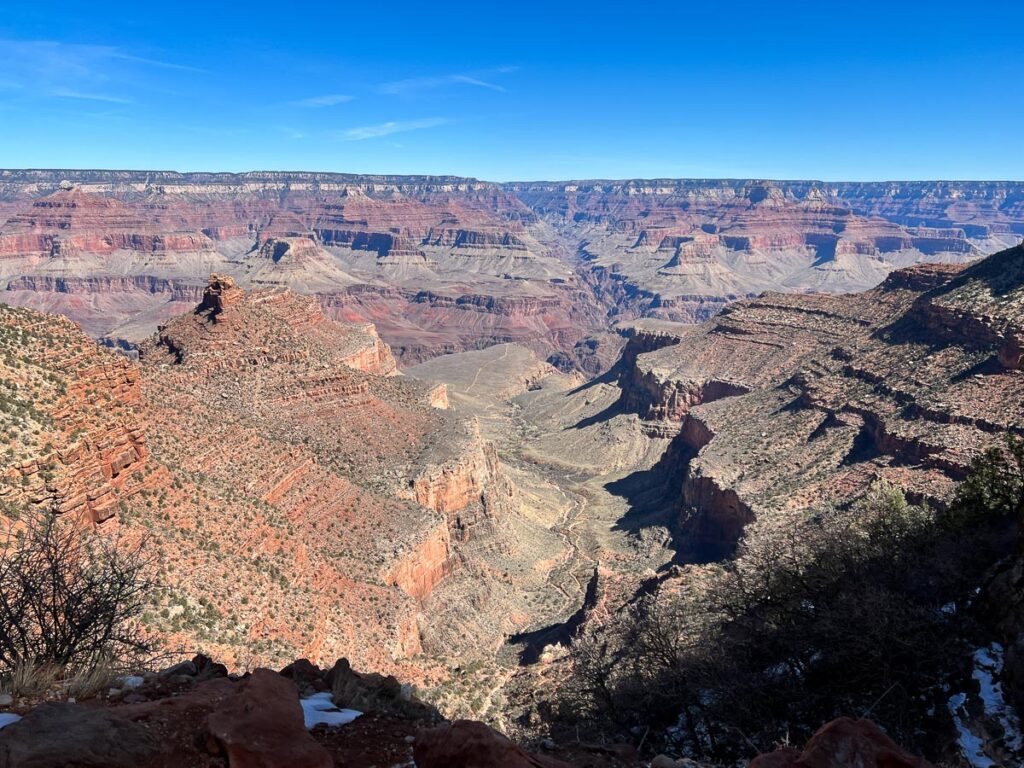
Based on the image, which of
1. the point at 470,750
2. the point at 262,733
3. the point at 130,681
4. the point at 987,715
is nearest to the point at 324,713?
the point at 130,681

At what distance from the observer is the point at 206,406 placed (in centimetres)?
4328

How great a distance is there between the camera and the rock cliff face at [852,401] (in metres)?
50.2

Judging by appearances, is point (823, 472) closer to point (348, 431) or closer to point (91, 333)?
point (348, 431)

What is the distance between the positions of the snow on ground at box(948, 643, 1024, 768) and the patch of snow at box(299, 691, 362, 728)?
431 inches

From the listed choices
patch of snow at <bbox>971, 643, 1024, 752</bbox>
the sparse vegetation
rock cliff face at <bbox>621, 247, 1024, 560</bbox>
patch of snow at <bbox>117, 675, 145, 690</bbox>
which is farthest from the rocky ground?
rock cliff face at <bbox>621, 247, 1024, 560</bbox>

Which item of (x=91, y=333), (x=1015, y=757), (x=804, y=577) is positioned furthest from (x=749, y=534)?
(x=91, y=333)

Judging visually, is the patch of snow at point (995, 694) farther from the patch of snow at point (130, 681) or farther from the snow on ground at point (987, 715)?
the patch of snow at point (130, 681)

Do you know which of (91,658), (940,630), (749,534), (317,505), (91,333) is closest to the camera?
(91,658)

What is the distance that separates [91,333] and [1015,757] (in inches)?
8934

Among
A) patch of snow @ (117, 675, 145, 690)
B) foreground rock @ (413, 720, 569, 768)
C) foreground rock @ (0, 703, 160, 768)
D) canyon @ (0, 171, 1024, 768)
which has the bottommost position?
canyon @ (0, 171, 1024, 768)

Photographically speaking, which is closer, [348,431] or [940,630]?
[940,630]

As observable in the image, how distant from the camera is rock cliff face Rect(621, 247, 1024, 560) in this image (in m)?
50.2

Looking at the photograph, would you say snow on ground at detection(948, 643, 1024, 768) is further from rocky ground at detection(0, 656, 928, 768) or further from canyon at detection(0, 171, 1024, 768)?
canyon at detection(0, 171, 1024, 768)

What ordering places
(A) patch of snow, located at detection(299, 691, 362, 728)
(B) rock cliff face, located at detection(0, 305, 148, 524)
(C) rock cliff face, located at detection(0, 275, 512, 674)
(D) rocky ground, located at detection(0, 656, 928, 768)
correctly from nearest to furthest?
(D) rocky ground, located at detection(0, 656, 928, 768), (A) patch of snow, located at detection(299, 691, 362, 728), (B) rock cliff face, located at detection(0, 305, 148, 524), (C) rock cliff face, located at detection(0, 275, 512, 674)
